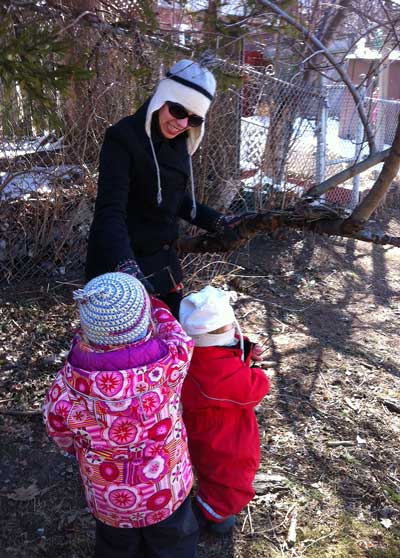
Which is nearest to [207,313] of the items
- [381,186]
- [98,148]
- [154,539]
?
[154,539]

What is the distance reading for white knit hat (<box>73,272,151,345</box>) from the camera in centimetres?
158

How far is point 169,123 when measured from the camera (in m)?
2.36

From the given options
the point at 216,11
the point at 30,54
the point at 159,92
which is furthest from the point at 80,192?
the point at 159,92

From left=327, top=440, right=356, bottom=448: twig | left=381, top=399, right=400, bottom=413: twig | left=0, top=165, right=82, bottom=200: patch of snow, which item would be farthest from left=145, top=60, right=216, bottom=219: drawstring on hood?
left=0, top=165, right=82, bottom=200: patch of snow

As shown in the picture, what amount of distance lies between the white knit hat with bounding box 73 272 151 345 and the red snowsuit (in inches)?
24.7

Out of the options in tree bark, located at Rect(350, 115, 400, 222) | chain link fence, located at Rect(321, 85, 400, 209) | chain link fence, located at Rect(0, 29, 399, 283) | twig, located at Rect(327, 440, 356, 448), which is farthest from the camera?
chain link fence, located at Rect(321, 85, 400, 209)

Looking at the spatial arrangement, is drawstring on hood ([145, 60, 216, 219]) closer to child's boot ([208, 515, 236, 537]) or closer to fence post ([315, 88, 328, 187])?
child's boot ([208, 515, 236, 537])

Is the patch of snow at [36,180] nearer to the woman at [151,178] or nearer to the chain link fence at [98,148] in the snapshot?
the chain link fence at [98,148]

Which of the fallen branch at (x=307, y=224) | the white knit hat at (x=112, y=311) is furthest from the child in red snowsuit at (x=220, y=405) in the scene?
the fallen branch at (x=307, y=224)

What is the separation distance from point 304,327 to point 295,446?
1.70 meters

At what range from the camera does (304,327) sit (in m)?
4.64

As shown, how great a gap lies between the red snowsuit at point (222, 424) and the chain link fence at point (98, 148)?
60.3 inches

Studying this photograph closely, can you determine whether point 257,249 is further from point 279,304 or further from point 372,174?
point 372,174

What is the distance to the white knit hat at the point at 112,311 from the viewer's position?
62.2 inches
